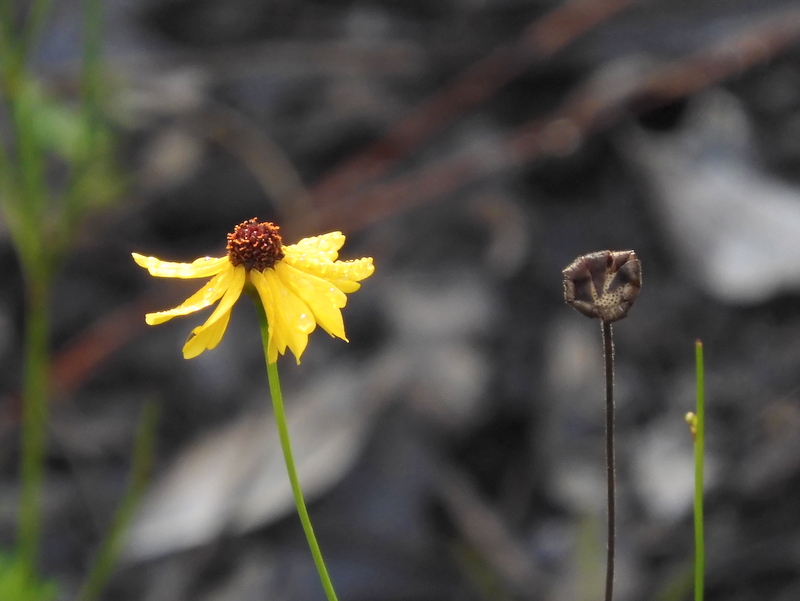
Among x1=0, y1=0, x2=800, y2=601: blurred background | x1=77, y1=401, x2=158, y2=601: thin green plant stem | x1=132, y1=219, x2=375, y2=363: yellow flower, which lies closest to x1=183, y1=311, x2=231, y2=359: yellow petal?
x1=132, y1=219, x2=375, y2=363: yellow flower

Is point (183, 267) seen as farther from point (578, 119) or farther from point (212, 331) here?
point (578, 119)

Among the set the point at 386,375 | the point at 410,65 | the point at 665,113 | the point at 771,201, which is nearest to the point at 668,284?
the point at 771,201

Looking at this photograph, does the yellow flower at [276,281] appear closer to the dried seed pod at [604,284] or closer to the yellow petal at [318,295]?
the yellow petal at [318,295]

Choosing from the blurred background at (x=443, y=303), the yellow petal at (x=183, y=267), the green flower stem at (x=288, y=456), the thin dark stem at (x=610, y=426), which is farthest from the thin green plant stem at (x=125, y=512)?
the thin dark stem at (x=610, y=426)

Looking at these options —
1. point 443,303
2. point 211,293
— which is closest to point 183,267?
point 211,293

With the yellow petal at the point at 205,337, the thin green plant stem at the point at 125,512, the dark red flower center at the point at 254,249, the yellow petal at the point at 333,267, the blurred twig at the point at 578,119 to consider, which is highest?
the blurred twig at the point at 578,119

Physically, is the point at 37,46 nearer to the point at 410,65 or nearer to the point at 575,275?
the point at 410,65
